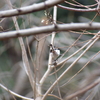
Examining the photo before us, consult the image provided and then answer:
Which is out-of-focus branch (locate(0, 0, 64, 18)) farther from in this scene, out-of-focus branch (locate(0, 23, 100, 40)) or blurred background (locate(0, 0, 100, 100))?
blurred background (locate(0, 0, 100, 100))

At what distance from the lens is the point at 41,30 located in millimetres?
667

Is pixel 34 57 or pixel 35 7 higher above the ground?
pixel 35 7

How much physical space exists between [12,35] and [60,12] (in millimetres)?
3323

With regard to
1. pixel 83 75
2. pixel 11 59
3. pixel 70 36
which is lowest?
pixel 11 59

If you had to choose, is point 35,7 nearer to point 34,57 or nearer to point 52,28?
point 52,28

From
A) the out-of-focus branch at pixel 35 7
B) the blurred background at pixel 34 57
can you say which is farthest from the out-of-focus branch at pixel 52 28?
the blurred background at pixel 34 57

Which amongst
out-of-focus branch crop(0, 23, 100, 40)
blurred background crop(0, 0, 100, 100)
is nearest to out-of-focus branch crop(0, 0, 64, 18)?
out-of-focus branch crop(0, 23, 100, 40)


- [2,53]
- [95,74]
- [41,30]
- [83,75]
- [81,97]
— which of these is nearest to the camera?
[41,30]

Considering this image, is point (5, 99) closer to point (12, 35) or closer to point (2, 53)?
point (2, 53)

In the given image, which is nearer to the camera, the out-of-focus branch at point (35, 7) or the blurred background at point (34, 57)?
the out-of-focus branch at point (35, 7)

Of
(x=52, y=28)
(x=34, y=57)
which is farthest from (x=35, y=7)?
(x=34, y=57)

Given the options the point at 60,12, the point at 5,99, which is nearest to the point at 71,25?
the point at 5,99

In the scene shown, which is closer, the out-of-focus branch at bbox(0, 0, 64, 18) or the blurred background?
the out-of-focus branch at bbox(0, 0, 64, 18)

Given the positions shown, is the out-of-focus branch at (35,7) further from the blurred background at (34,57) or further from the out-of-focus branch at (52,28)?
the blurred background at (34,57)
